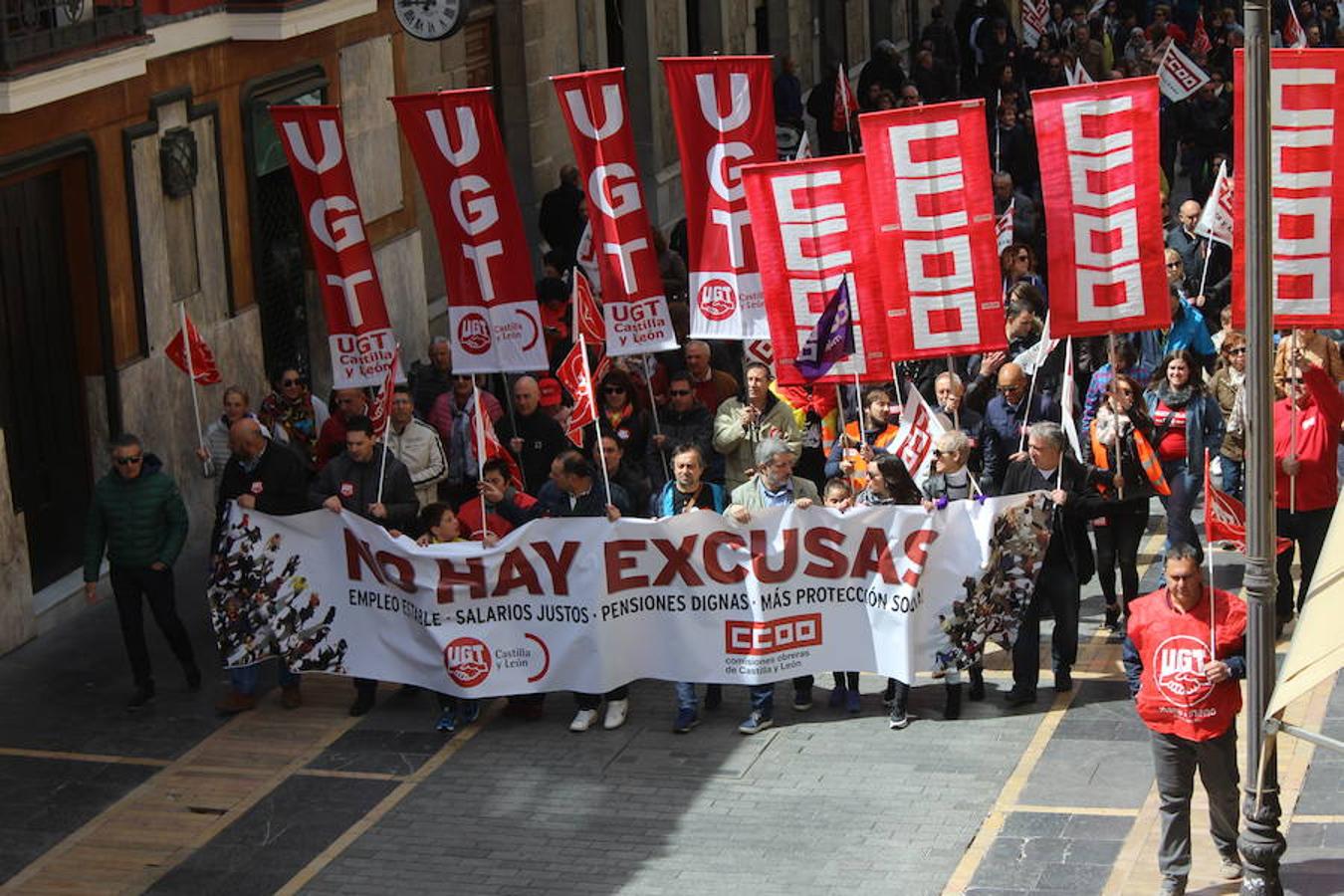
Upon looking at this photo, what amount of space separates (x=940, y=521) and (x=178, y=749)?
4.50 metres

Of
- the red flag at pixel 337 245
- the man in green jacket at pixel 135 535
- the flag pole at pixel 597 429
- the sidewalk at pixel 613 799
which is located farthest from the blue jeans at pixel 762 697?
the red flag at pixel 337 245

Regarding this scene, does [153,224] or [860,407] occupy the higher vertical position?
[153,224]

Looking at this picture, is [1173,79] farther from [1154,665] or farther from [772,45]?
[1154,665]

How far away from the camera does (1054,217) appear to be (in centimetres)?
1411

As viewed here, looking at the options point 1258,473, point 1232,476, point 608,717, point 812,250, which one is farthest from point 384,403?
point 1258,473

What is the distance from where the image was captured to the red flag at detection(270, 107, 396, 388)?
52.1 feet

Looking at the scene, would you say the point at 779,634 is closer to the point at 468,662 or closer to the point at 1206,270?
the point at 468,662

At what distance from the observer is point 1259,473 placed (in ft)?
35.6

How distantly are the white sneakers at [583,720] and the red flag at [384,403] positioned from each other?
2333 mm

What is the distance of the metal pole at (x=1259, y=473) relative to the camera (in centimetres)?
1056

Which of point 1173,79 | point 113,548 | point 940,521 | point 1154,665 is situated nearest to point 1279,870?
point 1154,665

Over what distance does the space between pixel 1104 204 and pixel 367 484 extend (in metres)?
4.62

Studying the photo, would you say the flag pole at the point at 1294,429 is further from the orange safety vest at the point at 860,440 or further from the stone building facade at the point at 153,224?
the stone building facade at the point at 153,224

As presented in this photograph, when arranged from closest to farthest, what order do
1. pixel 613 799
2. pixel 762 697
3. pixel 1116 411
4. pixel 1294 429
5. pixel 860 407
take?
pixel 613 799, pixel 762 697, pixel 1294 429, pixel 1116 411, pixel 860 407
